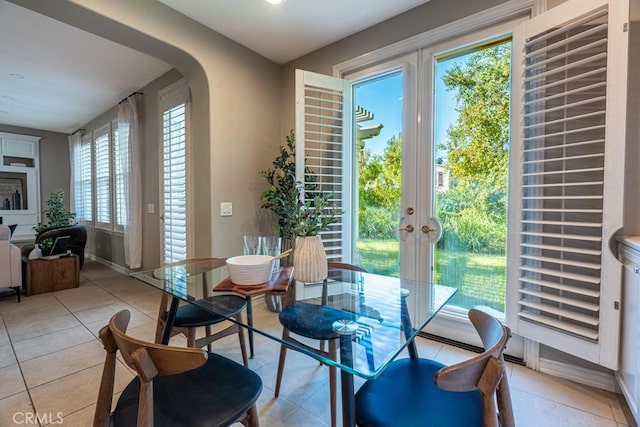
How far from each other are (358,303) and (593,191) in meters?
1.57

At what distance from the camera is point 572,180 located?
185 centimetres

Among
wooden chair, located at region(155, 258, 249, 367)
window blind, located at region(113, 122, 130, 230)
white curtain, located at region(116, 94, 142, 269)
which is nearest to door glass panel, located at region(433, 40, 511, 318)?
wooden chair, located at region(155, 258, 249, 367)

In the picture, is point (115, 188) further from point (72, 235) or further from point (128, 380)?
→ point (128, 380)

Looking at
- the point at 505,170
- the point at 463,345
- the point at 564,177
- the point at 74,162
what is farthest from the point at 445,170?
the point at 74,162

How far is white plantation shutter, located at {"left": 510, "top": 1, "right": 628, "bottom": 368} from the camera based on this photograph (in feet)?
5.30

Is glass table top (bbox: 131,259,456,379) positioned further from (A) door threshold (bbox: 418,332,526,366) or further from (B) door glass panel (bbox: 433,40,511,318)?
(B) door glass panel (bbox: 433,40,511,318)

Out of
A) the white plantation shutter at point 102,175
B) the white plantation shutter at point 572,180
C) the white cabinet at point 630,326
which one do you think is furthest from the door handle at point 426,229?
the white plantation shutter at point 102,175

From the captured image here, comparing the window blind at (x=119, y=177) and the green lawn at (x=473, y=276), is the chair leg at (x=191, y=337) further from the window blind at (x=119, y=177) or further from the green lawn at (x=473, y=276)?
the window blind at (x=119, y=177)

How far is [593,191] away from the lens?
5.89ft

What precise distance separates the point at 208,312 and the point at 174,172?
2.63m

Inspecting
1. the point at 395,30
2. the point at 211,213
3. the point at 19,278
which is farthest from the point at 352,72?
the point at 19,278

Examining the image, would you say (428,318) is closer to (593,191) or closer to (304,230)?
(304,230)

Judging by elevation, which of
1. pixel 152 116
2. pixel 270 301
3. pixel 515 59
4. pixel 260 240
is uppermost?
pixel 152 116

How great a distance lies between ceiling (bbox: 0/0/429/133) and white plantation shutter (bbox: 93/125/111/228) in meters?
0.75
